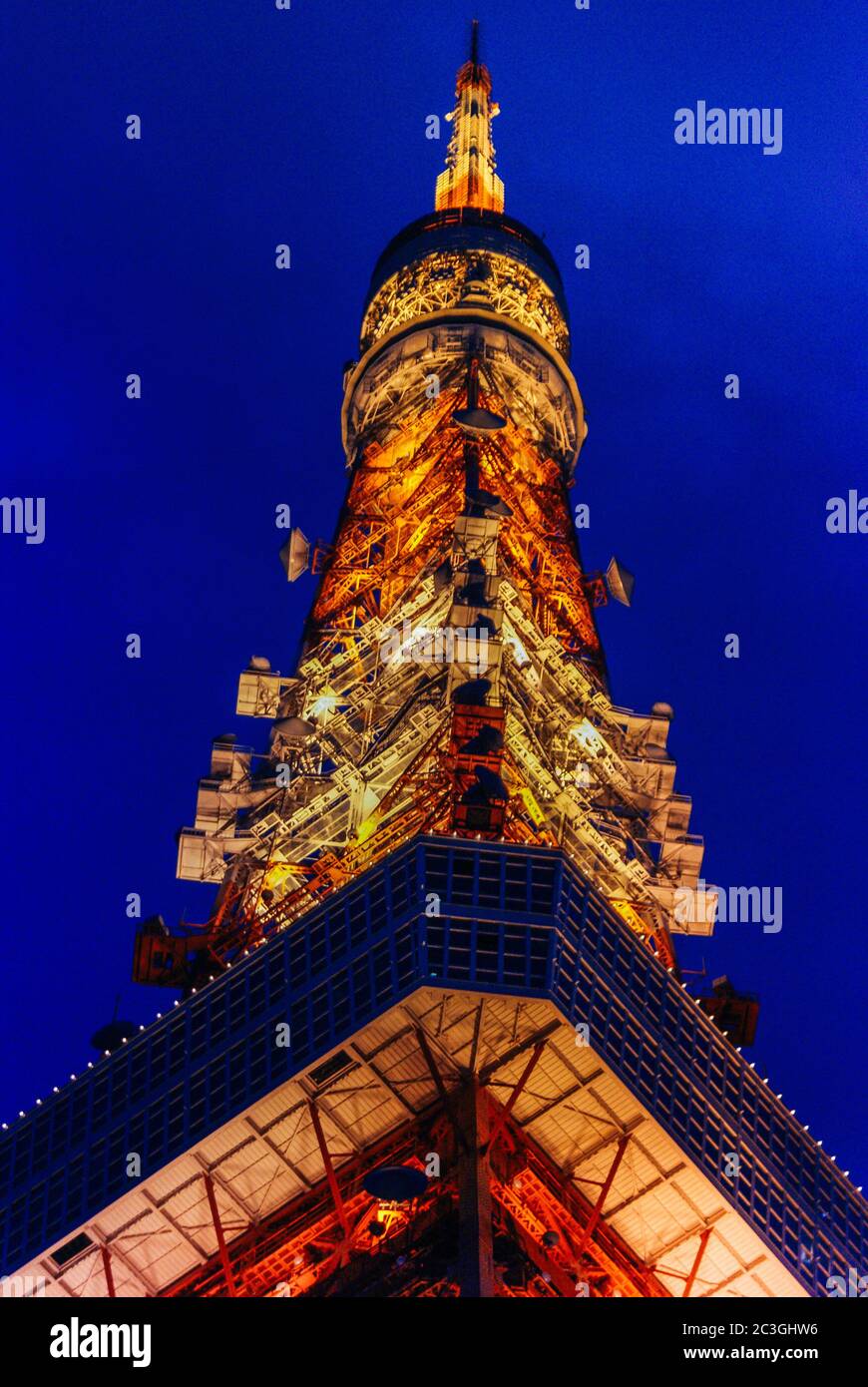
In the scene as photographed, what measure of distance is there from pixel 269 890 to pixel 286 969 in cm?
1670

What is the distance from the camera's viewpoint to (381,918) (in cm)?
6012

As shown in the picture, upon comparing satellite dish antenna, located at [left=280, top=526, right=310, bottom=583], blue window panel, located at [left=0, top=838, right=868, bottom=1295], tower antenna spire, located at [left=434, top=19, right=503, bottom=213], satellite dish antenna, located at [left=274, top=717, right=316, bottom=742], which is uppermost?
tower antenna spire, located at [left=434, top=19, right=503, bottom=213]

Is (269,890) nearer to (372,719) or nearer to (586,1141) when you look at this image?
(372,719)

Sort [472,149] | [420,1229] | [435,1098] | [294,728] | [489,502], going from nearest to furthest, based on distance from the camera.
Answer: [420,1229]
[435,1098]
[294,728]
[489,502]
[472,149]

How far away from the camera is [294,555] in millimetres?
97312

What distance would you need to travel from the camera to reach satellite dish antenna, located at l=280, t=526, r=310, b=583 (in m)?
97.1

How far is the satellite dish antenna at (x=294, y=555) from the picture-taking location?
318 feet

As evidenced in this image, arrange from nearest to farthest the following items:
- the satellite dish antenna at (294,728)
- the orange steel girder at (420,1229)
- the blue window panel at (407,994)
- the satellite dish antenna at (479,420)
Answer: the blue window panel at (407,994), the orange steel girder at (420,1229), the satellite dish antenna at (294,728), the satellite dish antenna at (479,420)

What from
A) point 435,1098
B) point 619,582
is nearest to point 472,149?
point 619,582

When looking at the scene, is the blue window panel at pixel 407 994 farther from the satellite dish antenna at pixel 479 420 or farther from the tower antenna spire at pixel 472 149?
the tower antenna spire at pixel 472 149

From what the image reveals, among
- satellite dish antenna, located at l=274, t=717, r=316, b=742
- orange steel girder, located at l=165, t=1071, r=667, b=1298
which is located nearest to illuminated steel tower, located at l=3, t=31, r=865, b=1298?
orange steel girder, located at l=165, t=1071, r=667, b=1298

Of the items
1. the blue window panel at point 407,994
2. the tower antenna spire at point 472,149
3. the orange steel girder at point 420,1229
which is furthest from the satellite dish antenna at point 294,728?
the tower antenna spire at point 472,149

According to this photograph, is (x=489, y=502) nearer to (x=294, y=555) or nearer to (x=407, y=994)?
(x=294, y=555)

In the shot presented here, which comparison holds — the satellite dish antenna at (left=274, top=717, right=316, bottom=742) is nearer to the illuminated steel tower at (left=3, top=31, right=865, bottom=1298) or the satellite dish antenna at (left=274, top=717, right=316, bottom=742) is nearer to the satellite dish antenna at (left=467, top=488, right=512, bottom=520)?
the illuminated steel tower at (left=3, top=31, right=865, bottom=1298)
